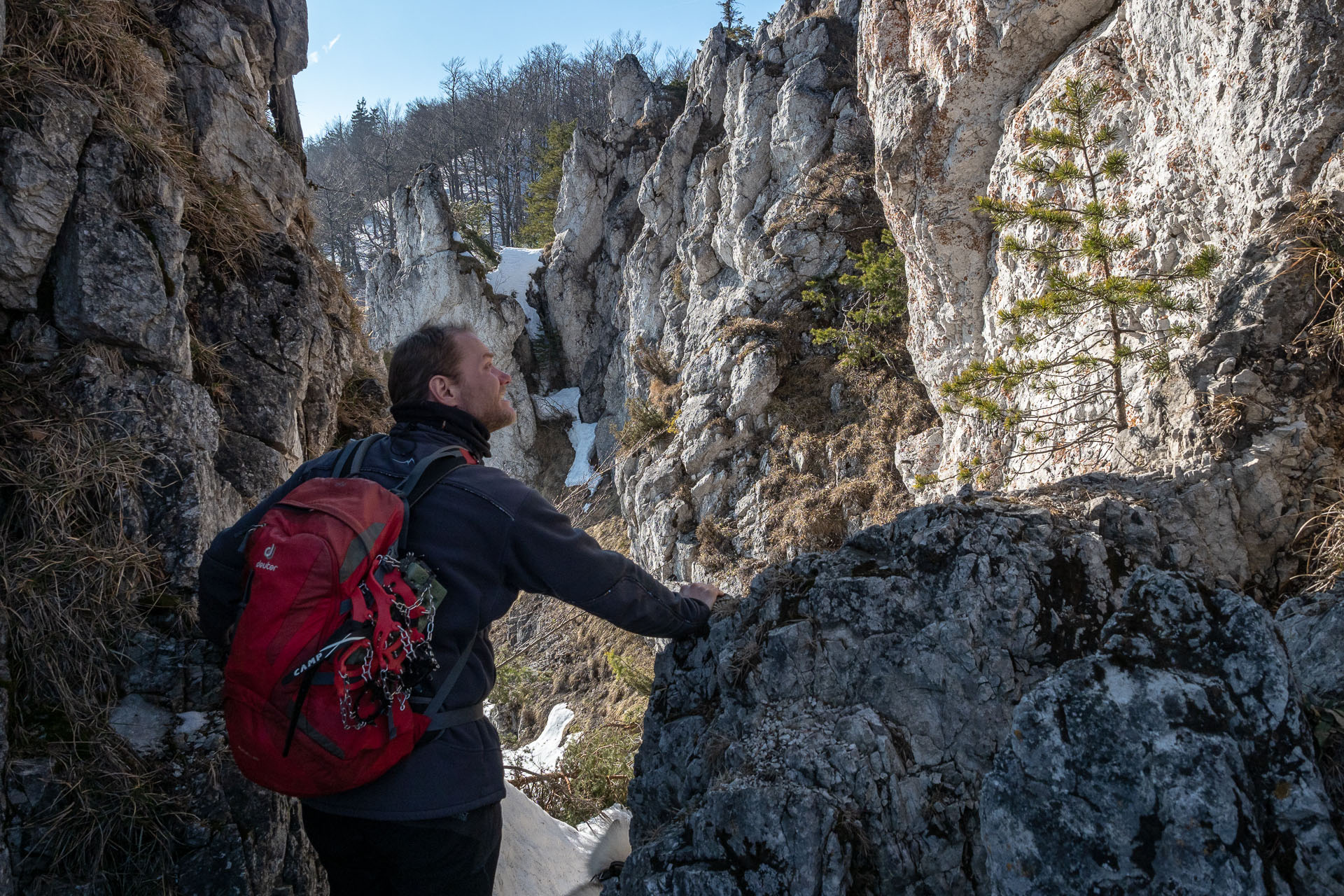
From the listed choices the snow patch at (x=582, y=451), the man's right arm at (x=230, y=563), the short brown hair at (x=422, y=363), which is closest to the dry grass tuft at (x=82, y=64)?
the short brown hair at (x=422, y=363)

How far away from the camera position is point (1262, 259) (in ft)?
12.5

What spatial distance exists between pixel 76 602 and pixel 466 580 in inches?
73.3

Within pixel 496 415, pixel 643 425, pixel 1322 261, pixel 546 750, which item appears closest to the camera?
pixel 496 415

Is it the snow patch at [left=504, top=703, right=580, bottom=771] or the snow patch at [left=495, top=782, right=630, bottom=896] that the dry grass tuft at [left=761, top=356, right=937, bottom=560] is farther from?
the snow patch at [left=495, top=782, right=630, bottom=896]

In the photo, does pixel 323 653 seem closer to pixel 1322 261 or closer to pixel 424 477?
pixel 424 477

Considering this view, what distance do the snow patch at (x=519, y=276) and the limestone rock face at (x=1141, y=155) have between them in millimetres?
22249

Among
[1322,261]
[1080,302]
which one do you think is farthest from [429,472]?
[1080,302]

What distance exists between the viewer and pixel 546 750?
967 cm

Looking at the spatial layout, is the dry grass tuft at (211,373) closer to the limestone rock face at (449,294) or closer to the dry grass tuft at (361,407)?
the dry grass tuft at (361,407)

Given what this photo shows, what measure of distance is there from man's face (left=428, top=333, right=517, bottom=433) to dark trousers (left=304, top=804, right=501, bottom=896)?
123 centimetres

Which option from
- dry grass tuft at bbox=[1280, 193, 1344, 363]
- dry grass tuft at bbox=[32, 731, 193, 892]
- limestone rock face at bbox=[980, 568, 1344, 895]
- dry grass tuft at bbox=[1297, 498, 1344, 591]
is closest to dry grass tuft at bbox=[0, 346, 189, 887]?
dry grass tuft at bbox=[32, 731, 193, 892]

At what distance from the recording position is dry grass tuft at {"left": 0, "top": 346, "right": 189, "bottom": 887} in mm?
2391

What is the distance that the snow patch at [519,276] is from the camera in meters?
30.1

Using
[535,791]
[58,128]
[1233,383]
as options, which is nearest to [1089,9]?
[1233,383]
